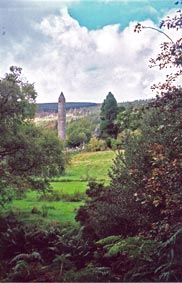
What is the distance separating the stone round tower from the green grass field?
1.19ft

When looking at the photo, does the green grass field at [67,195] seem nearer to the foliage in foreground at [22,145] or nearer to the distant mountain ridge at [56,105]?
the foliage in foreground at [22,145]

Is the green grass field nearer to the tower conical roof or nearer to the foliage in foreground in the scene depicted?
the foliage in foreground

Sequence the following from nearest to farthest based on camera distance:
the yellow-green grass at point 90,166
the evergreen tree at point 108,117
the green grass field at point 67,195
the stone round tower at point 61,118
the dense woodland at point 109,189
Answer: the dense woodland at point 109,189
the evergreen tree at point 108,117
the stone round tower at point 61,118
the yellow-green grass at point 90,166
the green grass field at point 67,195

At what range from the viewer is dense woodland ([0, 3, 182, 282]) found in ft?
9.29

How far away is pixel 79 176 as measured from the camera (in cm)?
582

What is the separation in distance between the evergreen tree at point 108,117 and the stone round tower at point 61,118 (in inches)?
17.9

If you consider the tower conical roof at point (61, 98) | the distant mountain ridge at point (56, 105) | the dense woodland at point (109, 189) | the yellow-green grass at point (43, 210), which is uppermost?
the tower conical roof at point (61, 98)

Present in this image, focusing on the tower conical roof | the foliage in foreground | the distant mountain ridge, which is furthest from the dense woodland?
the tower conical roof

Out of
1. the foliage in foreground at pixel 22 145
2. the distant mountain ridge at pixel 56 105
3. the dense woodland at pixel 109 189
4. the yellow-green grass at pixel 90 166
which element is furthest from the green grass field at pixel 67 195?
the distant mountain ridge at pixel 56 105

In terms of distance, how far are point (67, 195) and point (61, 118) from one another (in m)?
1.40

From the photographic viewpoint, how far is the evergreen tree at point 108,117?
4.63m

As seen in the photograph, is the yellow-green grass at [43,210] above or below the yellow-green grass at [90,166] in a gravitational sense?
below

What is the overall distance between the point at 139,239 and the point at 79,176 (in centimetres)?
266

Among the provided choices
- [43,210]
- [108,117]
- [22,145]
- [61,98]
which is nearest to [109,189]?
[108,117]
